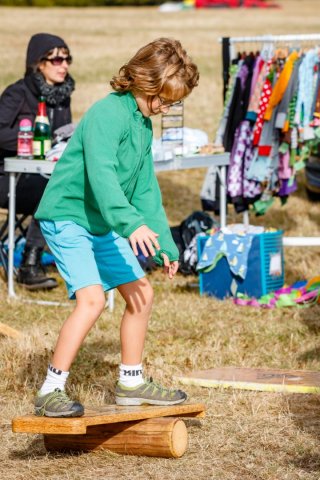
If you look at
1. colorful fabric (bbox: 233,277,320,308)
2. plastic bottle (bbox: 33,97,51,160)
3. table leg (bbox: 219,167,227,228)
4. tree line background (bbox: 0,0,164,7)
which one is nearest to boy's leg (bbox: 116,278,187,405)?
colorful fabric (bbox: 233,277,320,308)

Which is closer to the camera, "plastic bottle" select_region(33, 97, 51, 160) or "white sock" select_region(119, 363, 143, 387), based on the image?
"white sock" select_region(119, 363, 143, 387)

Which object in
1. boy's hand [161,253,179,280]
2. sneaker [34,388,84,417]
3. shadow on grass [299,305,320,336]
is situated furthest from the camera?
shadow on grass [299,305,320,336]

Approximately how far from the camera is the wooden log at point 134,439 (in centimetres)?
455

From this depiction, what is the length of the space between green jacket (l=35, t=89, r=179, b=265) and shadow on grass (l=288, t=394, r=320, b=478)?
99 centimetres

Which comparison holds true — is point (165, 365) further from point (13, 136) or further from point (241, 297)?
point (13, 136)

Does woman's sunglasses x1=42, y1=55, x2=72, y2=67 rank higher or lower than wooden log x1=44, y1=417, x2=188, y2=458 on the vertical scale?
higher

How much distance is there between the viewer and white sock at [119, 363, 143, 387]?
4.79m

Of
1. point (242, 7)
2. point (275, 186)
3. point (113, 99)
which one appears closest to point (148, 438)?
point (113, 99)

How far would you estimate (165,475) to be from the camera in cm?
440

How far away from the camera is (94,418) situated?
437 centimetres

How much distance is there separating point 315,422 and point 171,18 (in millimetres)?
Answer: 36064

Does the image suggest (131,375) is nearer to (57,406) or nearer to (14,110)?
(57,406)

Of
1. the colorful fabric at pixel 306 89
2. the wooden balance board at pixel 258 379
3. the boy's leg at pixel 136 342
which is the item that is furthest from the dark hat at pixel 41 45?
the boy's leg at pixel 136 342

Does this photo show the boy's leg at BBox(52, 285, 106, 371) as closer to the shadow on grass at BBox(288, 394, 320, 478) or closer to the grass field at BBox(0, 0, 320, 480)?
the grass field at BBox(0, 0, 320, 480)
